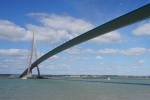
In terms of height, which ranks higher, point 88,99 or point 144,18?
point 144,18

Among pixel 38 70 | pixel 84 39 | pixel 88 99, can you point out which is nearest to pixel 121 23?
pixel 84 39

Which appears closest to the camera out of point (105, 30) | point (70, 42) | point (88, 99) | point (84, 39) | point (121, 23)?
point (88, 99)

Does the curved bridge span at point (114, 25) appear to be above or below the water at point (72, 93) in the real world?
above

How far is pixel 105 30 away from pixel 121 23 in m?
2.96

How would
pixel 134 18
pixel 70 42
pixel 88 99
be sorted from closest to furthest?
pixel 88 99 < pixel 134 18 < pixel 70 42

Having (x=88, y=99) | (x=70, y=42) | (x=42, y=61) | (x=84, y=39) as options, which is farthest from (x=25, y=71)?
(x=88, y=99)

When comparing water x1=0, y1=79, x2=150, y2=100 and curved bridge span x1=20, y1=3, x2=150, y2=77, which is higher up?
curved bridge span x1=20, y1=3, x2=150, y2=77

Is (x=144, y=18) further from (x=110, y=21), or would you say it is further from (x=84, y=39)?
(x=84, y=39)

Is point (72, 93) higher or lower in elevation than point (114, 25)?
lower

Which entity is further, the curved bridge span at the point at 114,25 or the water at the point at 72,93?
the curved bridge span at the point at 114,25

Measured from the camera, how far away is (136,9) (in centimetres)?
2234

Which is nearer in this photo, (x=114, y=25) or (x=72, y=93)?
(x=72, y=93)

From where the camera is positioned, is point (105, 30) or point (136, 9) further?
point (105, 30)

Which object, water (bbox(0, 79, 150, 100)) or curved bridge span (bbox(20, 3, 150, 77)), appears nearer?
water (bbox(0, 79, 150, 100))
